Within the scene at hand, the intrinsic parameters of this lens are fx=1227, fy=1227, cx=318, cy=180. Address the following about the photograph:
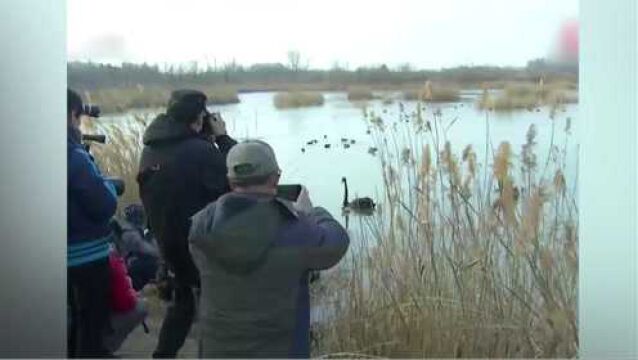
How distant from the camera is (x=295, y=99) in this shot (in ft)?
13.7

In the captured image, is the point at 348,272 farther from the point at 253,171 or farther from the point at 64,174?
the point at 64,174

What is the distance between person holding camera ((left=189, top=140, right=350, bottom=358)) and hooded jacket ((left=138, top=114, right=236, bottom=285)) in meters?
0.04

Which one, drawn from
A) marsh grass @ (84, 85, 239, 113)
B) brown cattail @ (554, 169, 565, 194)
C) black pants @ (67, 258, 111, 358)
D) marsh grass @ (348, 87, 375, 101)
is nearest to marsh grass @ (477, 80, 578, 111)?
brown cattail @ (554, 169, 565, 194)

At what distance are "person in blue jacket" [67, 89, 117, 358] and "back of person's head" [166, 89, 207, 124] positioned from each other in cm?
31

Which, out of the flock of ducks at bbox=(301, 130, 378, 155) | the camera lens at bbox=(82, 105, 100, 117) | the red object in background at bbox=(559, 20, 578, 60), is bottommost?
the flock of ducks at bbox=(301, 130, 378, 155)

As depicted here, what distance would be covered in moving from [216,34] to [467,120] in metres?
0.90

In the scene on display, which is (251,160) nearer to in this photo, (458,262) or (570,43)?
(458,262)

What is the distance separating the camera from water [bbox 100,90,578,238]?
4.14 meters

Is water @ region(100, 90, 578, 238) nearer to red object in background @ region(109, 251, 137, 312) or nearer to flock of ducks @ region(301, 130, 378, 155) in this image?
flock of ducks @ region(301, 130, 378, 155)

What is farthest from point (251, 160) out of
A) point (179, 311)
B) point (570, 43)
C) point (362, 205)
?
point (570, 43)

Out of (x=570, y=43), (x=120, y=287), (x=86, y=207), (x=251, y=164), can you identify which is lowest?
(x=120, y=287)

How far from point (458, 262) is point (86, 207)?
4.20 ft

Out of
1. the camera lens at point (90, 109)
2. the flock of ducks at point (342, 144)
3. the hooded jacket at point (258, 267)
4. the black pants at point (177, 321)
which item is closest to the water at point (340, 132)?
the flock of ducks at point (342, 144)

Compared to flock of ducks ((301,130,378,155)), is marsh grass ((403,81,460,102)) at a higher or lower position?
higher
